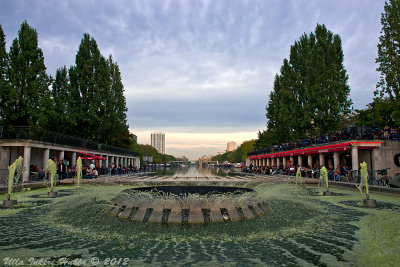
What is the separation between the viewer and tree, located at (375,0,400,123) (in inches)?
995

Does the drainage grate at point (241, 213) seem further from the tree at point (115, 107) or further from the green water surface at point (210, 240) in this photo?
the tree at point (115, 107)

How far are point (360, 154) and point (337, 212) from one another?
21.2 metres

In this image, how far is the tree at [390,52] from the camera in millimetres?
25266

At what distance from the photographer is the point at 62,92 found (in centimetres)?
4150

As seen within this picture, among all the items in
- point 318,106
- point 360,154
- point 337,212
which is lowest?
point 337,212

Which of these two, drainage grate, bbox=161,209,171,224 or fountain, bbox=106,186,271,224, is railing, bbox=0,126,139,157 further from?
drainage grate, bbox=161,209,171,224

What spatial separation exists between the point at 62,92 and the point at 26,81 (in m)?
14.0

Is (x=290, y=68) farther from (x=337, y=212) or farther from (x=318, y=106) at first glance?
(x=337, y=212)

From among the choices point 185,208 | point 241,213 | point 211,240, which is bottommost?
point 211,240

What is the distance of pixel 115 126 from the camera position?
159ft

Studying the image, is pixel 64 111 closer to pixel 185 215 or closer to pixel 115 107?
pixel 115 107

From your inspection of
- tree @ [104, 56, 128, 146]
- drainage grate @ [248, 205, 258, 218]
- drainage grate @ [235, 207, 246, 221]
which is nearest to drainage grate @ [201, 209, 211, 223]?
drainage grate @ [235, 207, 246, 221]

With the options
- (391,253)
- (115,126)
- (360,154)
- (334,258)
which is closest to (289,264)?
(334,258)

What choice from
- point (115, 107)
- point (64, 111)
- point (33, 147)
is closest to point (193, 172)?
point (115, 107)
